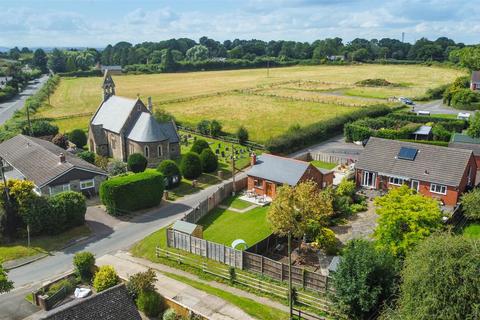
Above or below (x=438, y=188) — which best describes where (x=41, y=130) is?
above

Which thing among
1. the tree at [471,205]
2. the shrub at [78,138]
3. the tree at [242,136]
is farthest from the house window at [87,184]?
the tree at [471,205]

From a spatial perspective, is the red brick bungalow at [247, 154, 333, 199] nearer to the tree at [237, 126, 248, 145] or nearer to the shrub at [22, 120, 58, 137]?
the tree at [237, 126, 248, 145]

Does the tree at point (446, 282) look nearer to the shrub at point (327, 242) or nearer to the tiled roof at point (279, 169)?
the shrub at point (327, 242)

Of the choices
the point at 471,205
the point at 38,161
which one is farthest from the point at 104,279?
the point at 471,205

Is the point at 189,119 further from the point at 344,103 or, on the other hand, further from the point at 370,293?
the point at 370,293

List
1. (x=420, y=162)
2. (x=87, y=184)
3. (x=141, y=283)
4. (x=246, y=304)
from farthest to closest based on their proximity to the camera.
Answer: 1. (x=87, y=184)
2. (x=420, y=162)
3. (x=246, y=304)
4. (x=141, y=283)

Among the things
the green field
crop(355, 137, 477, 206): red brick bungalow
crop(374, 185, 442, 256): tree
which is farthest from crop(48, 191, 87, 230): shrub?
the green field

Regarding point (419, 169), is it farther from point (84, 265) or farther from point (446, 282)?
point (84, 265)
